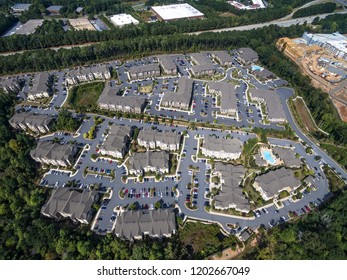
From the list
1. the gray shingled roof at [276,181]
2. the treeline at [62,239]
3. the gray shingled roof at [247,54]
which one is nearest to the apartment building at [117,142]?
the treeline at [62,239]

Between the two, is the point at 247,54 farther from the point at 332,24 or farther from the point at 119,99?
the point at 332,24

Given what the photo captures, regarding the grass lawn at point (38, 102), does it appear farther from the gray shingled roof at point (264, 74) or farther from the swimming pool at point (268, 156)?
the gray shingled roof at point (264, 74)

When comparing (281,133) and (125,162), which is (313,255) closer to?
(281,133)

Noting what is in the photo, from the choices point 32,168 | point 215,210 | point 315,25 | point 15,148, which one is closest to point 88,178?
point 32,168

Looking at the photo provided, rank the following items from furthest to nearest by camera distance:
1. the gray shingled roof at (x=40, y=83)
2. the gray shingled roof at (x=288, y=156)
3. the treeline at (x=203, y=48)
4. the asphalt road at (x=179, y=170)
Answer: the gray shingled roof at (x=40, y=83), the treeline at (x=203, y=48), the gray shingled roof at (x=288, y=156), the asphalt road at (x=179, y=170)

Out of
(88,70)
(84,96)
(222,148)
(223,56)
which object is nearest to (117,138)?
(222,148)

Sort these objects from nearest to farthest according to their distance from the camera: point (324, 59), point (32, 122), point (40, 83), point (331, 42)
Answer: point (32, 122)
point (40, 83)
point (324, 59)
point (331, 42)

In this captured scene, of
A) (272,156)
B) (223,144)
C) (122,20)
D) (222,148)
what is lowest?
(272,156)

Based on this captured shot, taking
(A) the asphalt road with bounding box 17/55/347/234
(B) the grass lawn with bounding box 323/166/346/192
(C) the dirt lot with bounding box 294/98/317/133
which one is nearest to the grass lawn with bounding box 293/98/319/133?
(C) the dirt lot with bounding box 294/98/317/133
